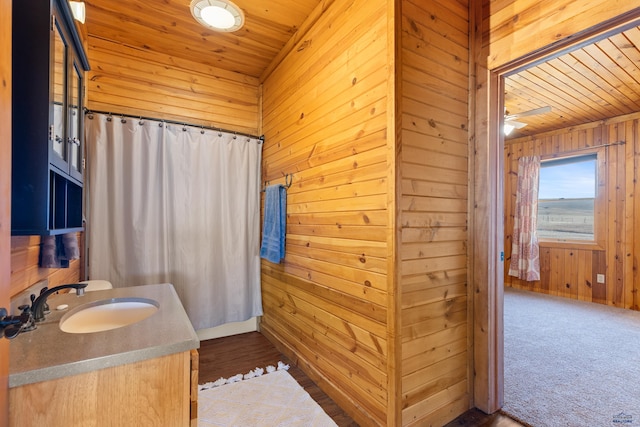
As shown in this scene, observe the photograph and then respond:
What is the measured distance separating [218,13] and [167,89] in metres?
1.20

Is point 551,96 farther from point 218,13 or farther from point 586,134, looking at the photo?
point 218,13

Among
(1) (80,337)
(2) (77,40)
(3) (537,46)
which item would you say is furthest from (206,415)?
(3) (537,46)

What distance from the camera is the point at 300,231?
8.18ft

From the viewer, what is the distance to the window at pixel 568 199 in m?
A: 4.29

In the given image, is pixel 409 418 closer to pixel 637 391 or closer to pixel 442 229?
pixel 442 229

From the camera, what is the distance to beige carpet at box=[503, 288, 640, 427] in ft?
5.93

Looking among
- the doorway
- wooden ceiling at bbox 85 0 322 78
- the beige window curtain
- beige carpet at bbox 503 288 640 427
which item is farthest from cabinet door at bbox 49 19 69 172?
the beige window curtain

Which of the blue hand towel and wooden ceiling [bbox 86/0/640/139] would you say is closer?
wooden ceiling [bbox 86/0/640/139]

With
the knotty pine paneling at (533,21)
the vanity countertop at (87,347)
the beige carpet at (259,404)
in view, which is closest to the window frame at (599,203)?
the knotty pine paneling at (533,21)

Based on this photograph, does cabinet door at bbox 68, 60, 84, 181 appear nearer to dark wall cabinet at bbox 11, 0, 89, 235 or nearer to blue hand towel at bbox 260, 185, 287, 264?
dark wall cabinet at bbox 11, 0, 89, 235

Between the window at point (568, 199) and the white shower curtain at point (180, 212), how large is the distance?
465 centimetres

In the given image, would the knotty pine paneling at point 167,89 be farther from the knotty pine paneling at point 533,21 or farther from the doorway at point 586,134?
the doorway at point 586,134

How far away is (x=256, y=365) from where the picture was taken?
2.44 meters

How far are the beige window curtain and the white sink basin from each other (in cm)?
522
